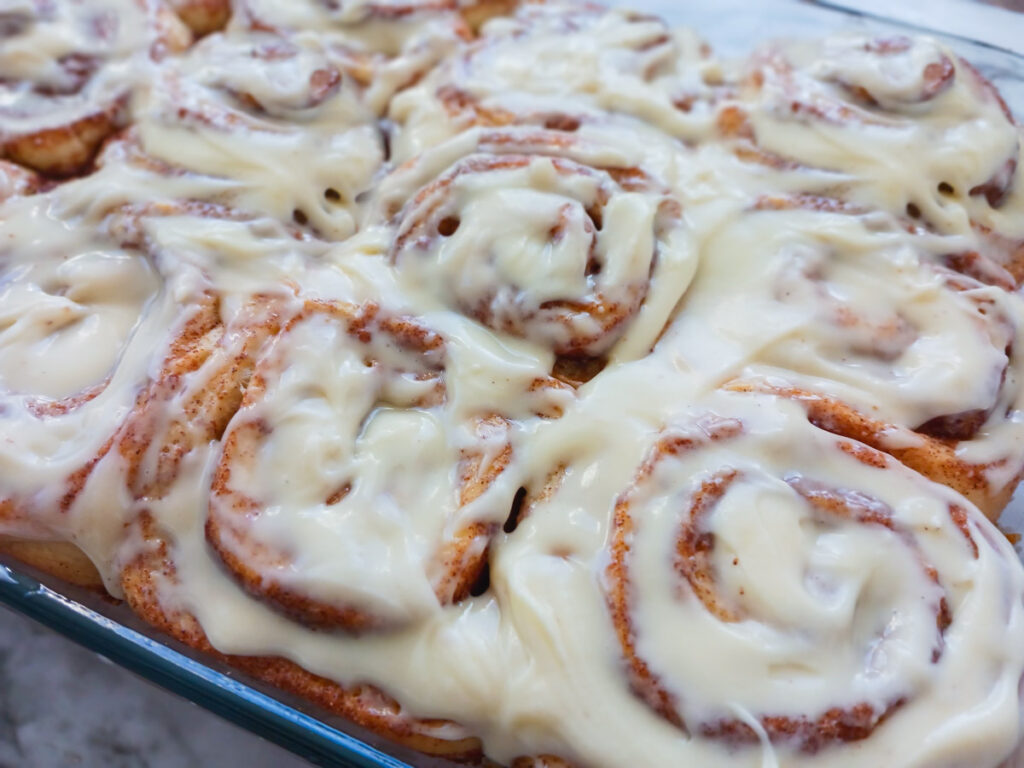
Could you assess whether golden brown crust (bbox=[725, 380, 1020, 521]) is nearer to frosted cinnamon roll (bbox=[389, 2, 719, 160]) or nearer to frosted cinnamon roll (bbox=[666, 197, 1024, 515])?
frosted cinnamon roll (bbox=[666, 197, 1024, 515])

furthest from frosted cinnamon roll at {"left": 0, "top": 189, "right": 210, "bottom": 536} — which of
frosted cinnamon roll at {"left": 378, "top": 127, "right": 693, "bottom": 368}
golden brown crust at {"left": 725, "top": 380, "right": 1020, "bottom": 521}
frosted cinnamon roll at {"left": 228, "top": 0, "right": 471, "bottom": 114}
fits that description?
golden brown crust at {"left": 725, "top": 380, "right": 1020, "bottom": 521}

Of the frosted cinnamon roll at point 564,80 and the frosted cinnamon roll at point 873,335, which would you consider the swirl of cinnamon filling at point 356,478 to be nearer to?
the frosted cinnamon roll at point 873,335

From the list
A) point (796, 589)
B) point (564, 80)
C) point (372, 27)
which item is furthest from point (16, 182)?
point (796, 589)

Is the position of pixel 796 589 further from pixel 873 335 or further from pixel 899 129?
pixel 899 129

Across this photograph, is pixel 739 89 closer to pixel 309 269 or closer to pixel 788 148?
pixel 788 148

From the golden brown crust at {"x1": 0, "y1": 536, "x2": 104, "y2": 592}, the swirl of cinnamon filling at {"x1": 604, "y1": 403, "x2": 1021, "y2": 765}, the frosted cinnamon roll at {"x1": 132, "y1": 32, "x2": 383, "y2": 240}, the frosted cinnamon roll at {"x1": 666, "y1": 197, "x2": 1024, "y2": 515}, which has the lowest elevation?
the golden brown crust at {"x1": 0, "y1": 536, "x2": 104, "y2": 592}
